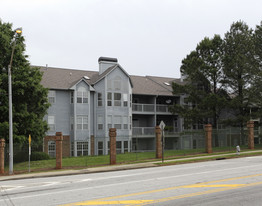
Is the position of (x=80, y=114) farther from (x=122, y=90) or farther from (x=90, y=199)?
(x=90, y=199)

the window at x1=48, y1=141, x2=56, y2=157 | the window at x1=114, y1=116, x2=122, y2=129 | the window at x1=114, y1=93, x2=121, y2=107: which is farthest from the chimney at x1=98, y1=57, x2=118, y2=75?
the window at x1=48, y1=141, x2=56, y2=157

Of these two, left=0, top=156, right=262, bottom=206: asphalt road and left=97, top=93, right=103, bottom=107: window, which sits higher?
left=97, top=93, right=103, bottom=107: window

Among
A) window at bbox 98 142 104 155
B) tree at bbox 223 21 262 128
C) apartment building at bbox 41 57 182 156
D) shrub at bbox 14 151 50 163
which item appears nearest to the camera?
shrub at bbox 14 151 50 163

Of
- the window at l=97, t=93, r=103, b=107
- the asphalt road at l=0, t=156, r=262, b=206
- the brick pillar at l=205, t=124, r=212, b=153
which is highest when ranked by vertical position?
the window at l=97, t=93, r=103, b=107

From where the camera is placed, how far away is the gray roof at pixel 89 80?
1555 inches

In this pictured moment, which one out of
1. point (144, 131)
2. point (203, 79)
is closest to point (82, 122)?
point (144, 131)

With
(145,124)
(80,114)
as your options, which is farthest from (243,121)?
(80,114)

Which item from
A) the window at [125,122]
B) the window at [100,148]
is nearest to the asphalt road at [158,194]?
the window at [100,148]

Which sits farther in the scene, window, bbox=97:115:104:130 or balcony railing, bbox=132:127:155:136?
balcony railing, bbox=132:127:155:136

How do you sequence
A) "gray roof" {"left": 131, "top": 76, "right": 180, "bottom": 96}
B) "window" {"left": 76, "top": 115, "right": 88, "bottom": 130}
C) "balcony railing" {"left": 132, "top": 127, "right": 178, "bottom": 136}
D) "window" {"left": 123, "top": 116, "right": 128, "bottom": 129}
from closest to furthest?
"window" {"left": 76, "top": 115, "right": 88, "bottom": 130} < "window" {"left": 123, "top": 116, "right": 128, "bottom": 129} < "balcony railing" {"left": 132, "top": 127, "right": 178, "bottom": 136} < "gray roof" {"left": 131, "top": 76, "right": 180, "bottom": 96}

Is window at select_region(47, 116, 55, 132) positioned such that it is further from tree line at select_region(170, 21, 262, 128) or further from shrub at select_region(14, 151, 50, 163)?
tree line at select_region(170, 21, 262, 128)

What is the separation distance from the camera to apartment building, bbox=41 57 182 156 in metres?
38.8

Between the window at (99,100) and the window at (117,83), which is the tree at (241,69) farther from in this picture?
the window at (99,100)

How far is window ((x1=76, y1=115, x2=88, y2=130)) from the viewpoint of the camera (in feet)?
129
